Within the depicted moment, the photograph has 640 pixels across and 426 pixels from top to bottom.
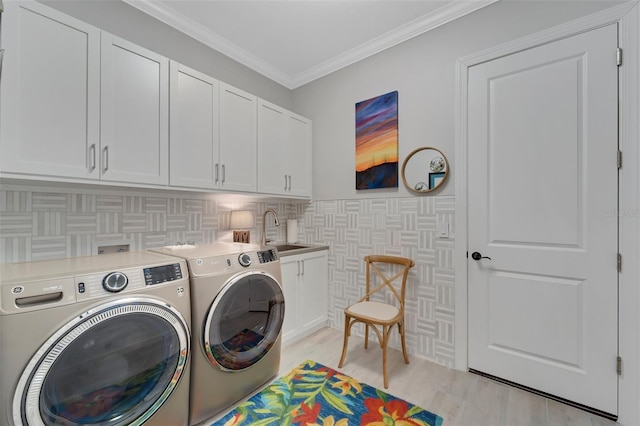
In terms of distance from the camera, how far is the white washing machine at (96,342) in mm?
966

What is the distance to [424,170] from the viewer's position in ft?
7.22

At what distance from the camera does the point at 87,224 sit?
1.70 m

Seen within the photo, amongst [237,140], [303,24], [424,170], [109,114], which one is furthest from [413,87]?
[109,114]

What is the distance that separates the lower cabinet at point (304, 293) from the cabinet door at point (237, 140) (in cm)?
76

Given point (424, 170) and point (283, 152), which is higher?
point (283, 152)

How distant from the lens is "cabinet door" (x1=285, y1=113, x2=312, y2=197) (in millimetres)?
2719

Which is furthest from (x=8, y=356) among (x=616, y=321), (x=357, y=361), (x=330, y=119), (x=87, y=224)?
(x=616, y=321)

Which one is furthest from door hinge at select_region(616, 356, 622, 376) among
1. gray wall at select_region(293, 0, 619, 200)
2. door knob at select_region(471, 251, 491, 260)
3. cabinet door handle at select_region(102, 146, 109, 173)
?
cabinet door handle at select_region(102, 146, 109, 173)

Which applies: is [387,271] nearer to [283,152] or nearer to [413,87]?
[283,152]

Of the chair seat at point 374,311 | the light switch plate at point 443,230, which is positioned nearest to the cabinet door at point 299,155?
the chair seat at point 374,311

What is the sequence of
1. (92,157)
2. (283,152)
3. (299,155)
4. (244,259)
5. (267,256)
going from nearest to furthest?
1. (92,157)
2. (244,259)
3. (267,256)
4. (283,152)
5. (299,155)

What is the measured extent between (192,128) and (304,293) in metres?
1.70

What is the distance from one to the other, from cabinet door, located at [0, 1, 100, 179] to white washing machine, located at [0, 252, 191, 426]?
55cm

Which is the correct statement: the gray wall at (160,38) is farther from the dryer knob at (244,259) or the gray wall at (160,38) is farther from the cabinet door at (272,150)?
the dryer knob at (244,259)
